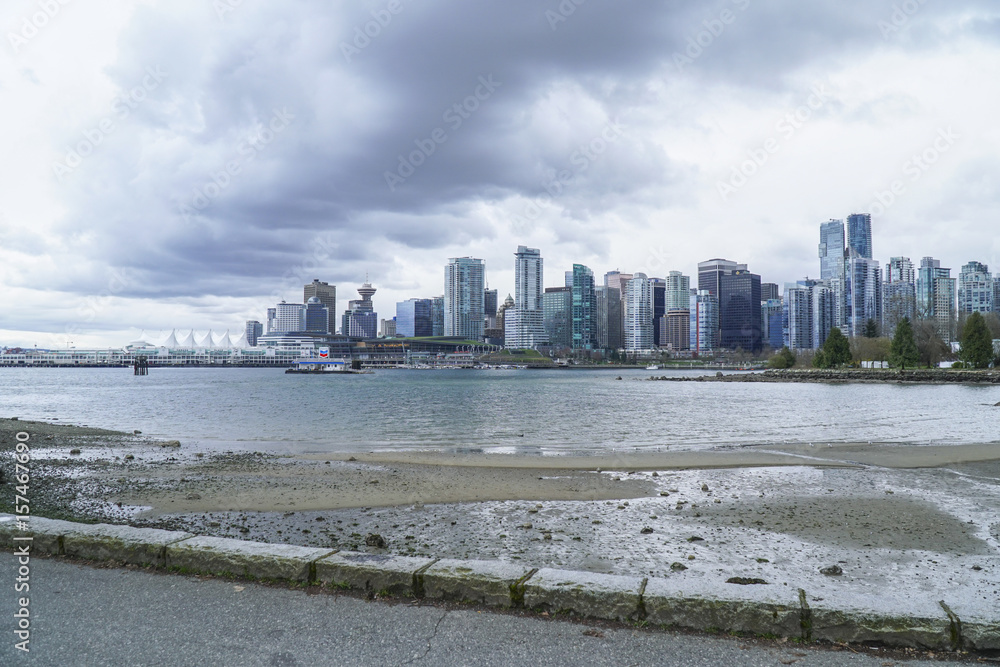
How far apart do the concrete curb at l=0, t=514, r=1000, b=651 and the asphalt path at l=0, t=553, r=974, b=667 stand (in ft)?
0.48

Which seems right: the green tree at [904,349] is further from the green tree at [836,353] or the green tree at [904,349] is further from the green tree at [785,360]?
the green tree at [785,360]

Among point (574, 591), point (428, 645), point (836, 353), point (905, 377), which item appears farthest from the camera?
point (836, 353)

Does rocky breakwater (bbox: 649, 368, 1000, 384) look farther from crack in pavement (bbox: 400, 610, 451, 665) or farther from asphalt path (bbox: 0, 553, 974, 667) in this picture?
crack in pavement (bbox: 400, 610, 451, 665)

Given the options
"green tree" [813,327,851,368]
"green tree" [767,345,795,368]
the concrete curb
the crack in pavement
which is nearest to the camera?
the crack in pavement

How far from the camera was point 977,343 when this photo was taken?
109 metres

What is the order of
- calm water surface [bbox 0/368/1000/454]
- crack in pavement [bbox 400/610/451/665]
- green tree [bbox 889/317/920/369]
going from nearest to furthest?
crack in pavement [bbox 400/610/451/665] < calm water surface [bbox 0/368/1000/454] < green tree [bbox 889/317/920/369]

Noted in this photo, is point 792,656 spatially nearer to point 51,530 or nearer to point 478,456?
point 51,530

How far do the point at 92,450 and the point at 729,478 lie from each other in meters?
22.8

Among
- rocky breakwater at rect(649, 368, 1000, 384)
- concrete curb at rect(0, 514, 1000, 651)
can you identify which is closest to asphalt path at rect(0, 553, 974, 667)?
concrete curb at rect(0, 514, 1000, 651)

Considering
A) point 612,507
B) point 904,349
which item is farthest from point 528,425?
point 904,349

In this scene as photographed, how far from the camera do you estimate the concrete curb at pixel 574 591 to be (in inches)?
185

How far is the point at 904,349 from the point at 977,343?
37.5 ft

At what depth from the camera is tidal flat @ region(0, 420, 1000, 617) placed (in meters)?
8.34

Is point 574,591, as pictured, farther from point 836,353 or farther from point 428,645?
point 836,353
